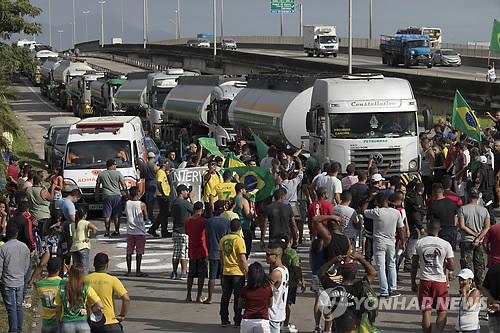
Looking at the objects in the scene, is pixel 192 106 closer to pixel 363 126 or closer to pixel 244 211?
pixel 363 126

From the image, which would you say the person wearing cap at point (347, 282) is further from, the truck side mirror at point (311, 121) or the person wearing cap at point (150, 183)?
the truck side mirror at point (311, 121)

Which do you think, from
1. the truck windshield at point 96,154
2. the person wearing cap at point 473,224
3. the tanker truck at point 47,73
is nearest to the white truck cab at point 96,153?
the truck windshield at point 96,154

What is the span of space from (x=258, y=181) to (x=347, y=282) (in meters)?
8.86

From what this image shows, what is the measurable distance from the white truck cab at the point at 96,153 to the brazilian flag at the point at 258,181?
543cm

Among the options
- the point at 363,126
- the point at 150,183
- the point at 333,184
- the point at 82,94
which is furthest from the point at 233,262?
the point at 82,94

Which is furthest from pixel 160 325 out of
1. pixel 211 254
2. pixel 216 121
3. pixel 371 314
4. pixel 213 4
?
pixel 213 4

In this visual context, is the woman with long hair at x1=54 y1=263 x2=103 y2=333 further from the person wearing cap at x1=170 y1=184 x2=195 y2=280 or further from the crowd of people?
the person wearing cap at x1=170 y1=184 x2=195 y2=280

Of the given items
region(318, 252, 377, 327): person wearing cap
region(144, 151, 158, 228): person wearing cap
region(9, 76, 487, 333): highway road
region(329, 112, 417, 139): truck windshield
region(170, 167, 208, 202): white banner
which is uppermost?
region(329, 112, 417, 139): truck windshield

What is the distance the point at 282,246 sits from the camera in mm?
13055

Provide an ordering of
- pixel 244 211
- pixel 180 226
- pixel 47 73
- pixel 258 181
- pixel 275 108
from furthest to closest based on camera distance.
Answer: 1. pixel 47 73
2. pixel 275 108
3. pixel 258 181
4. pixel 180 226
5. pixel 244 211

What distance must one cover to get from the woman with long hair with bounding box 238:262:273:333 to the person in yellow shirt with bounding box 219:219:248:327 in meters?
2.30

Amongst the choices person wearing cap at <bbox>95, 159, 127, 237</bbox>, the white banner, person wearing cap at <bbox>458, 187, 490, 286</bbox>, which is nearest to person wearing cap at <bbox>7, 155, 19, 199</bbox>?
person wearing cap at <bbox>95, 159, 127, 237</bbox>

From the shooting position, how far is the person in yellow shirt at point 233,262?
1359 centimetres

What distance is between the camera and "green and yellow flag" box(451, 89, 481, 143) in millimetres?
23656
